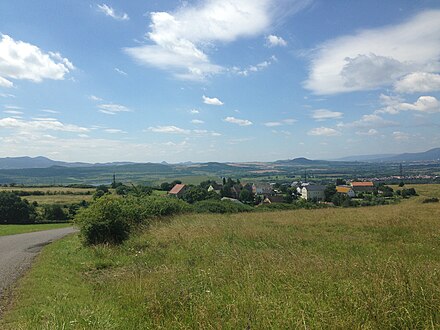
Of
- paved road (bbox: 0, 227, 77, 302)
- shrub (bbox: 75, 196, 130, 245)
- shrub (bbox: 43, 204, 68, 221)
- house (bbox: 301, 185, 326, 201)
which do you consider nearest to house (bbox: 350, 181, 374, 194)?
house (bbox: 301, 185, 326, 201)

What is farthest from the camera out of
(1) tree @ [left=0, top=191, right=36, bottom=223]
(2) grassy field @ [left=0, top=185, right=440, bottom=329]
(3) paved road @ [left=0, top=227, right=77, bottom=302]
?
(1) tree @ [left=0, top=191, right=36, bottom=223]

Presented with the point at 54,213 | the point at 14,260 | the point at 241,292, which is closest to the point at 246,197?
the point at 54,213

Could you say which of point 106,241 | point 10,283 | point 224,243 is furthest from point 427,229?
point 10,283

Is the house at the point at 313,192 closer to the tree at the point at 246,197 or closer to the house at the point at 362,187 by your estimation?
the house at the point at 362,187

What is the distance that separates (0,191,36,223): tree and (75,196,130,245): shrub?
36.3m

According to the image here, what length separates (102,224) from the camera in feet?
47.5

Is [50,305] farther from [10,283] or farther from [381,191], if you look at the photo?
[381,191]

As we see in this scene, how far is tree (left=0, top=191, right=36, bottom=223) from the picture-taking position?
147 feet

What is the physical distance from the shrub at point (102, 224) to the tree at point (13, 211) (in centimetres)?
3634

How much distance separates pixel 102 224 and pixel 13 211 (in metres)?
38.1

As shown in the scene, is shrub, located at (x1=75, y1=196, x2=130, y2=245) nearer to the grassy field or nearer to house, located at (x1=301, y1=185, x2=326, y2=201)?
the grassy field

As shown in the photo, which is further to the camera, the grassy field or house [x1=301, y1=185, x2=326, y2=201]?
house [x1=301, y1=185, x2=326, y2=201]

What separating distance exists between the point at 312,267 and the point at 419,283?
1965mm

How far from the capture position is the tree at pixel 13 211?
147ft
